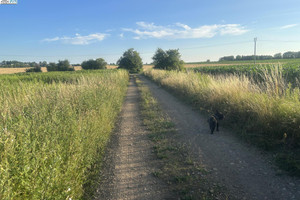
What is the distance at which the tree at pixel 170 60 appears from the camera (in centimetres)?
2566

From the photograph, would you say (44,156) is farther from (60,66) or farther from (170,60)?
(60,66)

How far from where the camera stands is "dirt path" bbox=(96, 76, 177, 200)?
272cm

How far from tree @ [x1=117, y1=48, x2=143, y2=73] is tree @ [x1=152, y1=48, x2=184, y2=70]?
16325 mm

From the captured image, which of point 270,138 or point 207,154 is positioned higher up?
point 270,138

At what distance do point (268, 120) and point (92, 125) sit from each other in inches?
179

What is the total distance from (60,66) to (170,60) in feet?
153

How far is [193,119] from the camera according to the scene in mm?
6398

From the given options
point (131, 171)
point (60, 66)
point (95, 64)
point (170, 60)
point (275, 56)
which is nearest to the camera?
point (131, 171)

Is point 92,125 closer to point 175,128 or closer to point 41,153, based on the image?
point 41,153

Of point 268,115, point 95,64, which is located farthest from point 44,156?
point 95,64

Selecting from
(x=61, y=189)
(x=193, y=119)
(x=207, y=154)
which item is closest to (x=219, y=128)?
(x=193, y=119)

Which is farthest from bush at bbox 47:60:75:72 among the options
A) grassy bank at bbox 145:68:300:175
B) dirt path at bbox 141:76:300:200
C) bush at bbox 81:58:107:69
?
dirt path at bbox 141:76:300:200

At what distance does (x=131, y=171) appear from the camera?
3.31 metres

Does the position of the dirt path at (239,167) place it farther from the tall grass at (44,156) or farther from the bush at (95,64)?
the bush at (95,64)
